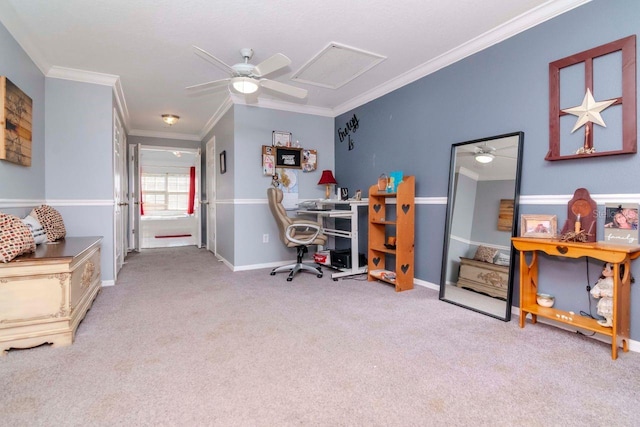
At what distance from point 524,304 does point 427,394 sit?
3.94 feet

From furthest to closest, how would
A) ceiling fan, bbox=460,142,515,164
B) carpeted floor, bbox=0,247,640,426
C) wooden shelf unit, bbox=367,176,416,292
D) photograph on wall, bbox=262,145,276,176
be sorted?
photograph on wall, bbox=262,145,276,176 < wooden shelf unit, bbox=367,176,416,292 < ceiling fan, bbox=460,142,515,164 < carpeted floor, bbox=0,247,640,426

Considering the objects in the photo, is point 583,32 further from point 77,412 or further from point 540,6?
point 77,412

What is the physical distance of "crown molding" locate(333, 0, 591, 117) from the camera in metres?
2.13

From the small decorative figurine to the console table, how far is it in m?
0.04

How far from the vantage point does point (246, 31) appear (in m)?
2.46

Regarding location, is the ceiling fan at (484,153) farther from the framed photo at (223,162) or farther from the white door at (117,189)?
the white door at (117,189)

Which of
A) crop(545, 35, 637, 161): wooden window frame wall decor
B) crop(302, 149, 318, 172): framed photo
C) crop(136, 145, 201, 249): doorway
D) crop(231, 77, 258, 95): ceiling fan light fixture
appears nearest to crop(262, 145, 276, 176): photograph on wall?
crop(302, 149, 318, 172): framed photo

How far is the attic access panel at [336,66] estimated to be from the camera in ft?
9.30

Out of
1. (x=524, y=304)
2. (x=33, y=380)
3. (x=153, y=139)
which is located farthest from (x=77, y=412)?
(x=153, y=139)

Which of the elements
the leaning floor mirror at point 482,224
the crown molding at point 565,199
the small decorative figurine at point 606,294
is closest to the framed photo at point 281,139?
the leaning floor mirror at point 482,224

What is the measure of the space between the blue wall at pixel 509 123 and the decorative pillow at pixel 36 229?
3.25m

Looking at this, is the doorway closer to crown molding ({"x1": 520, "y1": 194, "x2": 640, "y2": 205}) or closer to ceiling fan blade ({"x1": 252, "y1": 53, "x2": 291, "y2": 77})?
ceiling fan blade ({"x1": 252, "y1": 53, "x2": 291, "y2": 77})

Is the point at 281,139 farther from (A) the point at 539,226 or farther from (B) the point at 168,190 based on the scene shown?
(B) the point at 168,190

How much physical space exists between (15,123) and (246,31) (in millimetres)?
1887
